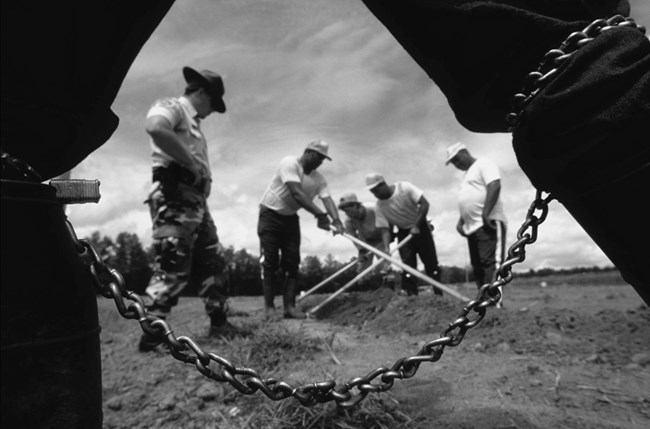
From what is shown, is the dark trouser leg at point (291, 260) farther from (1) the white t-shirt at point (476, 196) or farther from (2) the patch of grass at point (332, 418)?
(2) the patch of grass at point (332, 418)

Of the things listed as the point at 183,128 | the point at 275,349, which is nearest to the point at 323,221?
the point at 183,128

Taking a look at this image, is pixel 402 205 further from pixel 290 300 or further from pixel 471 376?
pixel 471 376

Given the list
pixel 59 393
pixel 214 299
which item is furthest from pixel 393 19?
pixel 214 299

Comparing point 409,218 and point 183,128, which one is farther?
point 409,218

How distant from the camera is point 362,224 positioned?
8.30 meters

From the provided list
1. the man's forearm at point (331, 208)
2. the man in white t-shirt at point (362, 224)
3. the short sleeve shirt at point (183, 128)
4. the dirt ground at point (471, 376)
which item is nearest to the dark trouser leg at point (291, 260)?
the man's forearm at point (331, 208)

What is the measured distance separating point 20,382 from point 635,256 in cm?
108

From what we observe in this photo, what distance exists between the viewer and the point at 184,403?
194 cm

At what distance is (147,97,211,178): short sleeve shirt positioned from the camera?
3.03 m

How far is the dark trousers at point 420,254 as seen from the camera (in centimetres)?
679

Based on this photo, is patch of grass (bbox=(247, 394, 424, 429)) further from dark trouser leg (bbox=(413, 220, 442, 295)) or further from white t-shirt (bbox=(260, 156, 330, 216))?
dark trouser leg (bbox=(413, 220, 442, 295))

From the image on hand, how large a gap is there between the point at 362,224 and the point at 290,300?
345 centimetres

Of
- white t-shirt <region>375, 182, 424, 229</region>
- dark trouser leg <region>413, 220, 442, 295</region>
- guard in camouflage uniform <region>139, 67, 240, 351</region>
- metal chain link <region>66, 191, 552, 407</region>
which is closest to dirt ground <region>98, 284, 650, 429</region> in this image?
guard in camouflage uniform <region>139, 67, 240, 351</region>

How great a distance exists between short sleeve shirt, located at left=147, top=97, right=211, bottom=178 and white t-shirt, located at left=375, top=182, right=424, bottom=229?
3949mm
